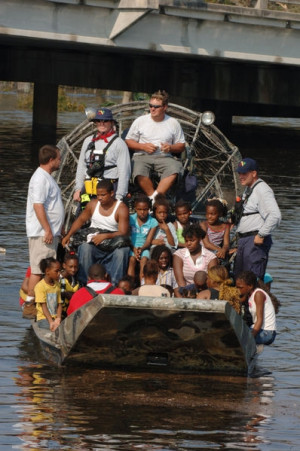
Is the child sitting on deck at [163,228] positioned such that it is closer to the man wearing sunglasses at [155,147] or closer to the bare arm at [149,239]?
the bare arm at [149,239]

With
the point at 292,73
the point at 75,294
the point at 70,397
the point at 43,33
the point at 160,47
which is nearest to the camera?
the point at 70,397

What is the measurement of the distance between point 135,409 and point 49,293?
2.77 m

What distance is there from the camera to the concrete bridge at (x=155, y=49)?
30.9 meters

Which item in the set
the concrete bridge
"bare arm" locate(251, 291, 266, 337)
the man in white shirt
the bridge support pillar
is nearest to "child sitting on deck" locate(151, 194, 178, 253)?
the man in white shirt

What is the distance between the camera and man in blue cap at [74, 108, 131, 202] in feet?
54.2

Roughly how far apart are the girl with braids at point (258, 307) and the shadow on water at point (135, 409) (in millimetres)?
577

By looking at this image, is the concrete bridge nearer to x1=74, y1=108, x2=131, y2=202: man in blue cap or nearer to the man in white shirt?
x1=74, y1=108, x2=131, y2=202: man in blue cap

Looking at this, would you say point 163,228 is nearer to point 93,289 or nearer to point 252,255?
point 252,255

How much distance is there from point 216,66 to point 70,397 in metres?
26.3

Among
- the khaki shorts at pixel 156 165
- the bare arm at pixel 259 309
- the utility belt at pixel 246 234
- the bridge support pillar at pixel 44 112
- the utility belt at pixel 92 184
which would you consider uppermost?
the bridge support pillar at pixel 44 112

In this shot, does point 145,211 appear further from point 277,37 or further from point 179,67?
point 179,67

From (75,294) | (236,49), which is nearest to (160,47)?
(236,49)

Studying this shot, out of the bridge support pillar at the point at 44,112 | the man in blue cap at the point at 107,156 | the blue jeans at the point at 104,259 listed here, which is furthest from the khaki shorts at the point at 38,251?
the bridge support pillar at the point at 44,112

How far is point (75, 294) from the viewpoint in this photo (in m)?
14.2
